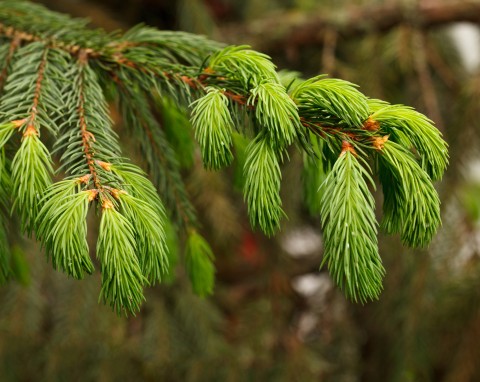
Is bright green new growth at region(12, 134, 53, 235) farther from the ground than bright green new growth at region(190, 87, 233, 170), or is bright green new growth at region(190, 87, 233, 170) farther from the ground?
bright green new growth at region(190, 87, 233, 170)

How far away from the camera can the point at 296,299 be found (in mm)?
1726

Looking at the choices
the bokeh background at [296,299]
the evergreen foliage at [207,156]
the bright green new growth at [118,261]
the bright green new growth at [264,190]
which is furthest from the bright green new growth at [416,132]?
the bokeh background at [296,299]

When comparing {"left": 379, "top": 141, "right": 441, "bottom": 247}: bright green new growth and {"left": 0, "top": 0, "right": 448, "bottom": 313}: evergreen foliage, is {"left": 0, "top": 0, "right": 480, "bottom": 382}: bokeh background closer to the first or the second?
{"left": 0, "top": 0, "right": 448, "bottom": 313}: evergreen foliage

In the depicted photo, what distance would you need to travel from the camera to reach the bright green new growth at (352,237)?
0.55 m

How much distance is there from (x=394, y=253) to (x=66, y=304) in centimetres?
77

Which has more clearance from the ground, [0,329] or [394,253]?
[394,253]

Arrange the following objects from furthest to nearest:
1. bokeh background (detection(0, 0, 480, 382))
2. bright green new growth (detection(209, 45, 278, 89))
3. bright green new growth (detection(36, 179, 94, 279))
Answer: bokeh background (detection(0, 0, 480, 382)), bright green new growth (detection(209, 45, 278, 89)), bright green new growth (detection(36, 179, 94, 279))

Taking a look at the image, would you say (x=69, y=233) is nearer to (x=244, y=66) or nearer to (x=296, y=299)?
(x=244, y=66)

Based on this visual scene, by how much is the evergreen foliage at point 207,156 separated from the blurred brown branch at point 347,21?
903mm

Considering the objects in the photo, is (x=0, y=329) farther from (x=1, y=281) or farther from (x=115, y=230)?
(x=115, y=230)

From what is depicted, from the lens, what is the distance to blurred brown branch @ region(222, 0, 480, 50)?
1.49 m

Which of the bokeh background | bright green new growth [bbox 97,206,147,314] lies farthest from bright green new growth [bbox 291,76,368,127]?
the bokeh background

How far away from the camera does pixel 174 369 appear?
1.56 metres

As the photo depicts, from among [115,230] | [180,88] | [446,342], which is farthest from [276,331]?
[115,230]
